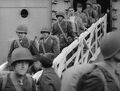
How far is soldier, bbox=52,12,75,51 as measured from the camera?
12.3 meters

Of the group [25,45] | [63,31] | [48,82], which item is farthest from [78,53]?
[48,82]

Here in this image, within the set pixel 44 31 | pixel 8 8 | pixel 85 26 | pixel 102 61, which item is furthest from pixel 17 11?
pixel 102 61

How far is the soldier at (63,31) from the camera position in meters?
12.3

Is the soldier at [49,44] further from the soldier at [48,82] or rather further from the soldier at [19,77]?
the soldier at [19,77]

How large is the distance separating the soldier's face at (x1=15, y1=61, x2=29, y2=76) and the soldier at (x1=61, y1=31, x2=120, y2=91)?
1177 millimetres

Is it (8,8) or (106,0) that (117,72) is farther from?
(106,0)

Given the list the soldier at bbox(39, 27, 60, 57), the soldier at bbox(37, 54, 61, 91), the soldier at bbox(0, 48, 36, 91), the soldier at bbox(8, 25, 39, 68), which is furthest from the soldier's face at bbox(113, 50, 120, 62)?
the soldier at bbox(39, 27, 60, 57)

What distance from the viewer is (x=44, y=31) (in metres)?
11.3

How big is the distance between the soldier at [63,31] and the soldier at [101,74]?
828 cm

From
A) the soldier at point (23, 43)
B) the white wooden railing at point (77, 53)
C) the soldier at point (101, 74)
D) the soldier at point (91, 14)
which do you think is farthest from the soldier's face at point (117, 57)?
the soldier at point (91, 14)

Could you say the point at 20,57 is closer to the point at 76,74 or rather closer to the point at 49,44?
the point at 76,74

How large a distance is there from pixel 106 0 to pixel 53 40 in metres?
7.69

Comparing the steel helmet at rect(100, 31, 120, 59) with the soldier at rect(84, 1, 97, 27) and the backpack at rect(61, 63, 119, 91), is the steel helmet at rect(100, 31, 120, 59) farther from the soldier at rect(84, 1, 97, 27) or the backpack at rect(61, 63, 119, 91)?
the soldier at rect(84, 1, 97, 27)

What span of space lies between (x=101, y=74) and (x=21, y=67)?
140 centimetres
